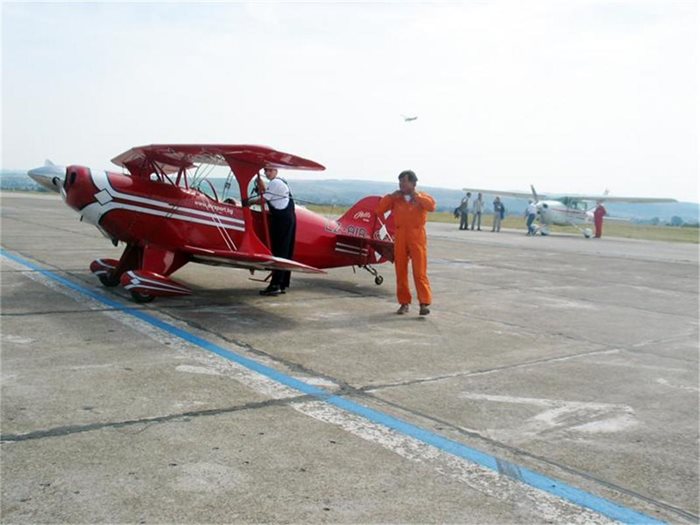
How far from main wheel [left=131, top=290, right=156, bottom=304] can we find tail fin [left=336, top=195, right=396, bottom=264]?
10.5ft

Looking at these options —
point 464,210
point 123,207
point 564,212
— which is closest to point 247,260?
point 123,207

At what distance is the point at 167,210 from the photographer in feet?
27.4

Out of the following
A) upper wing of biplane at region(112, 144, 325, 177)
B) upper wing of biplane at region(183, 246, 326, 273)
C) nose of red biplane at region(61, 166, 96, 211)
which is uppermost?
upper wing of biplane at region(112, 144, 325, 177)

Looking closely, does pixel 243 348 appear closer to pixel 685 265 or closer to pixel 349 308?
pixel 349 308

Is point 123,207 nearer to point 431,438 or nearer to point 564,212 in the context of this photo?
point 431,438

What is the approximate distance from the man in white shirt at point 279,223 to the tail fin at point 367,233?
1.12 m

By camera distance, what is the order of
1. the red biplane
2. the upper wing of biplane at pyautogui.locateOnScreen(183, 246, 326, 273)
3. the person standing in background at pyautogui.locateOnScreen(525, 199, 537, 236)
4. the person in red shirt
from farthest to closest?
the person in red shirt
the person standing in background at pyautogui.locateOnScreen(525, 199, 537, 236)
the red biplane
the upper wing of biplane at pyautogui.locateOnScreen(183, 246, 326, 273)

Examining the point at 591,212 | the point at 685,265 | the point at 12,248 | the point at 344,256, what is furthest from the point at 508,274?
the point at 591,212

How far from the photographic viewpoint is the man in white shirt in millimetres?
9000

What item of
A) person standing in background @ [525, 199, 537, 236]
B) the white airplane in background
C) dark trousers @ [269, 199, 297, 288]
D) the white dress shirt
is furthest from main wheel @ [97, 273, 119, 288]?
the white airplane in background

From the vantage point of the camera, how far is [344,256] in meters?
10.2

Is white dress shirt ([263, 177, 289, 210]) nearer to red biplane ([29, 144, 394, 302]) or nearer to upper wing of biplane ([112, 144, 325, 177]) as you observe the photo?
red biplane ([29, 144, 394, 302])

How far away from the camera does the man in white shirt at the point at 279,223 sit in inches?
354

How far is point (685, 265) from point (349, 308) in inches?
519
